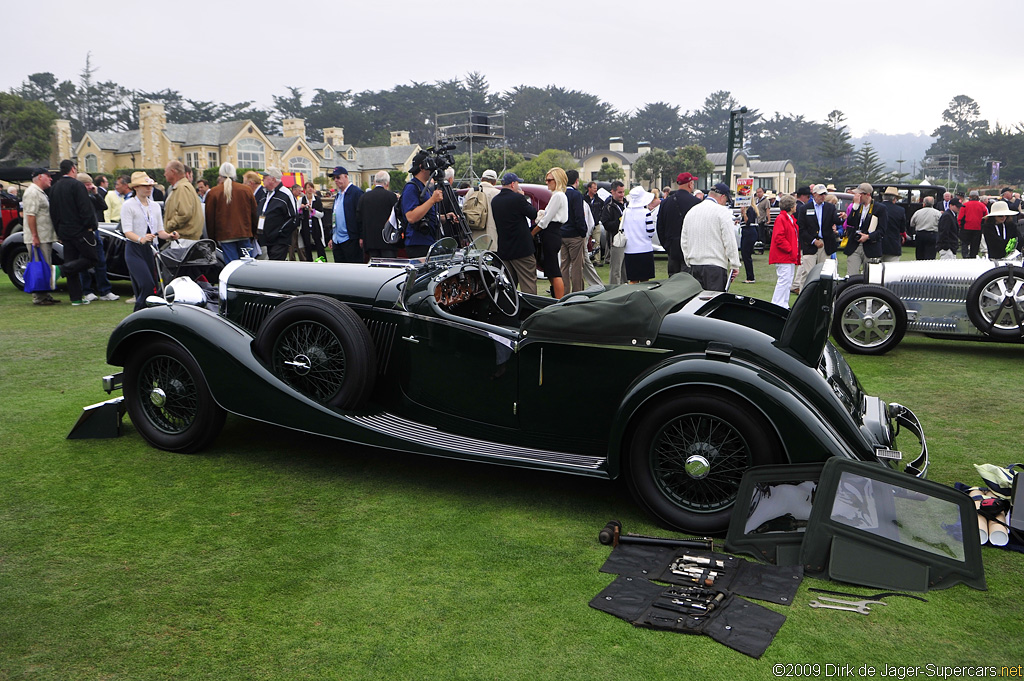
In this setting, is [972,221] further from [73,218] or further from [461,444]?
[73,218]

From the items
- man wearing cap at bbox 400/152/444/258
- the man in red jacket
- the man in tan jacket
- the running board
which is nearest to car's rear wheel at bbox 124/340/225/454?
the running board

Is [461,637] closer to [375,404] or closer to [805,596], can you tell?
[805,596]

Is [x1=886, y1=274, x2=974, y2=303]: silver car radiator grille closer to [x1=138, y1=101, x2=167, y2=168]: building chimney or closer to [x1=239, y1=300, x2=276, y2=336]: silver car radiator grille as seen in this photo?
[x1=239, y1=300, x2=276, y2=336]: silver car radiator grille

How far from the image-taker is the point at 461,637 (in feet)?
9.63

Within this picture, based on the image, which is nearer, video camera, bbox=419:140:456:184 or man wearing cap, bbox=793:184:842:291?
video camera, bbox=419:140:456:184

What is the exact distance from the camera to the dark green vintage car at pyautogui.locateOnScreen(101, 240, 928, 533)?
3.77m

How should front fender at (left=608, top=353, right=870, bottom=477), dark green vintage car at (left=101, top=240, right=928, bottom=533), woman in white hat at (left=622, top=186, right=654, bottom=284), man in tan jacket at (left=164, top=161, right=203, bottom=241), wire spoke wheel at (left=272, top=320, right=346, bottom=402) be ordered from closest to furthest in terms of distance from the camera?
front fender at (left=608, top=353, right=870, bottom=477) < dark green vintage car at (left=101, top=240, right=928, bottom=533) < wire spoke wheel at (left=272, top=320, right=346, bottom=402) < man in tan jacket at (left=164, top=161, right=203, bottom=241) < woman in white hat at (left=622, top=186, right=654, bottom=284)

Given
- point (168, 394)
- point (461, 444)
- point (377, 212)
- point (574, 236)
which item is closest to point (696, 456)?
point (461, 444)

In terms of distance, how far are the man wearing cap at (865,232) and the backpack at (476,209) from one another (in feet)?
17.3

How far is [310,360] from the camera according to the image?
4.64 metres

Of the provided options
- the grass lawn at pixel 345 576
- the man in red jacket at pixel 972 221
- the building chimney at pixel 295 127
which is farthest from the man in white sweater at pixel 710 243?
the building chimney at pixel 295 127

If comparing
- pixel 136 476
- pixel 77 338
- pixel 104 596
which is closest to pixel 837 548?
pixel 104 596

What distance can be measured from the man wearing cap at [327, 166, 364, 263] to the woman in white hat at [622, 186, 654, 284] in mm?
3778

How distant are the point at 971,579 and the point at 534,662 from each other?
77.5 inches
